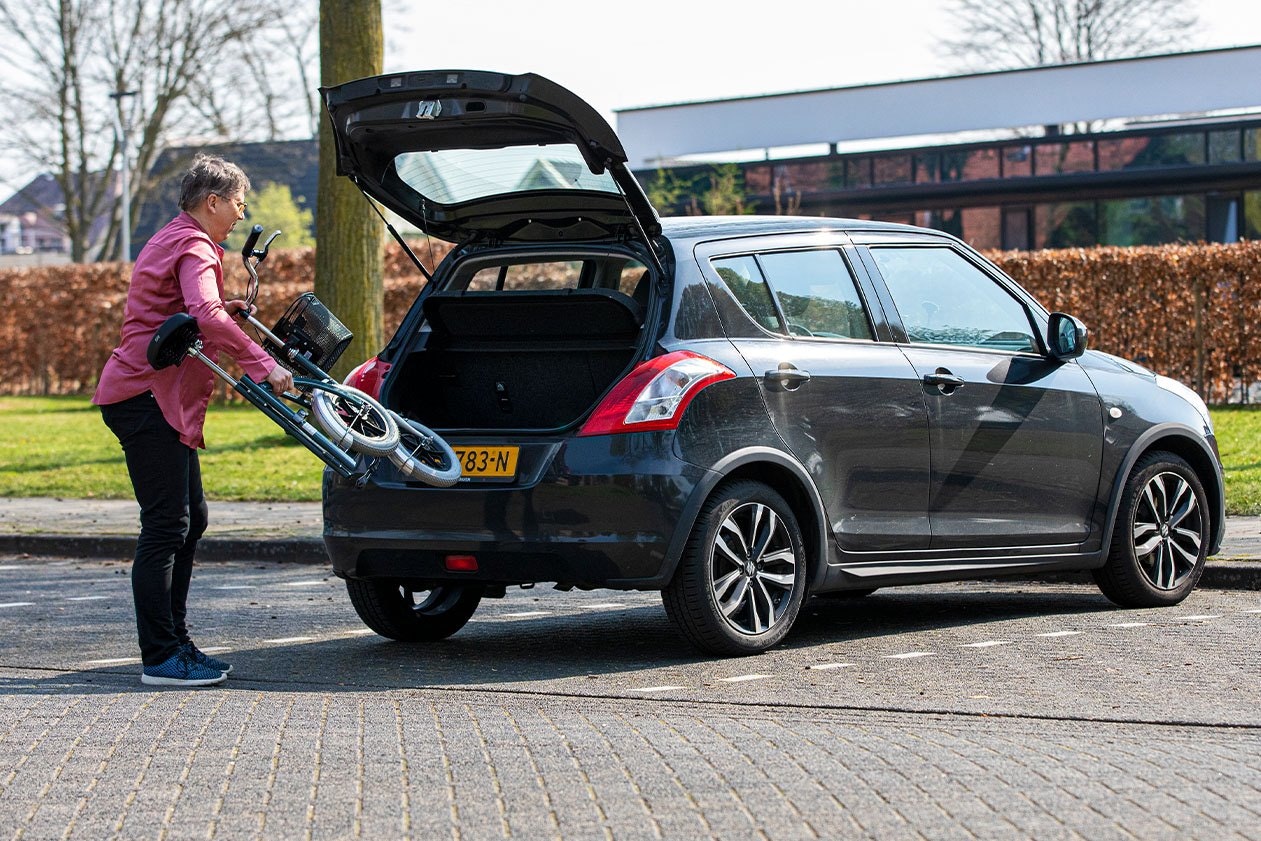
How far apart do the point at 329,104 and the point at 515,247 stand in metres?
0.97

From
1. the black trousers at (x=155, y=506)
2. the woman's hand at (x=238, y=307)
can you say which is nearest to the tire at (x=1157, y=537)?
the woman's hand at (x=238, y=307)

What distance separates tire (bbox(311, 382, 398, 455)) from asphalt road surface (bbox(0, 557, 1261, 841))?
88cm

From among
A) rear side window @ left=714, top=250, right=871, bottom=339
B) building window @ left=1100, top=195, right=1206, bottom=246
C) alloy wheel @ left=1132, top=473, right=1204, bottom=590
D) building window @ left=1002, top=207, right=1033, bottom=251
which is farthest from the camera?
building window @ left=1002, top=207, right=1033, bottom=251

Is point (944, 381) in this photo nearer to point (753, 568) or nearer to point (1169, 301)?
point (753, 568)

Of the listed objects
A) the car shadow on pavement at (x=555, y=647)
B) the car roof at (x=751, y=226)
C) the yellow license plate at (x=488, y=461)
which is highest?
the car roof at (x=751, y=226)

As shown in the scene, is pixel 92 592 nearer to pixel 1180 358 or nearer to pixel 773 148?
pixel 1180 358

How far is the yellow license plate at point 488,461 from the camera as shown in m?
6.88

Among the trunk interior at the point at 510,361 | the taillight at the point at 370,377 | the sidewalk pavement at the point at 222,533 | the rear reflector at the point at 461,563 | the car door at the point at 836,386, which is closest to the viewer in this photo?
the rear reflector at the point at 461,563

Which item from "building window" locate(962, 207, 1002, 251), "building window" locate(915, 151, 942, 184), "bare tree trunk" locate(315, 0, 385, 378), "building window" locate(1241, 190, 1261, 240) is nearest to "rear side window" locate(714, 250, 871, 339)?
"bare tree trunk" locate(315, 0, 385, 378)

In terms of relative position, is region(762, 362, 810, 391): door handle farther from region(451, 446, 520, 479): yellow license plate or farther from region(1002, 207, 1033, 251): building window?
region(1002, 207, 1033, 251): building window

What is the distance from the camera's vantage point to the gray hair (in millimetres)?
6824

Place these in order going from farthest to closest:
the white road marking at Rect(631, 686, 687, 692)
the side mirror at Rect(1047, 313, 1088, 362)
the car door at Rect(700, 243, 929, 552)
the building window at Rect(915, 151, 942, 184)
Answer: the building window at Rect(915, 151, 942, 184) < the side mirror at Rect(1047, 313, 1088, 362) < the car door at Rect(700, 243, 929, 552) < the white road marking at Rect(631, 686, 687, 692)

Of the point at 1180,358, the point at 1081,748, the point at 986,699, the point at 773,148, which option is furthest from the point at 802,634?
the point at 773,148

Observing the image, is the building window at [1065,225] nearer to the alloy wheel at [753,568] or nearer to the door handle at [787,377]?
the door handle at [787,377]
